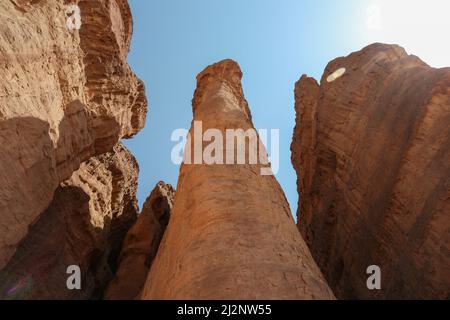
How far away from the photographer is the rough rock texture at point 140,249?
13.3 meters

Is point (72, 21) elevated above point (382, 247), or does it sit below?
above

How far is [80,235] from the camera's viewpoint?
12883 mm

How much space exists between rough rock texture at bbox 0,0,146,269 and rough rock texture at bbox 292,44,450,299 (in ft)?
26.7

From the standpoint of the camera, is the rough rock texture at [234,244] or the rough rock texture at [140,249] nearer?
the rough rock texture at [234,244]

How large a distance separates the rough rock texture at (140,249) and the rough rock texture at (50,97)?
4498 mm

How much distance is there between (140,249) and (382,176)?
9536 mm

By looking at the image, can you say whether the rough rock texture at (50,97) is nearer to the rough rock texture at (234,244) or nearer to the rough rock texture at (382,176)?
the rough rock texture at (234,244)

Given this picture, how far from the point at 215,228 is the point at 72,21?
8039mm

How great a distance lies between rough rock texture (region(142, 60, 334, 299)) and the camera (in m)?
4.34

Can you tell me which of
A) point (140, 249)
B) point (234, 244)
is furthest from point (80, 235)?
point (234, 244)

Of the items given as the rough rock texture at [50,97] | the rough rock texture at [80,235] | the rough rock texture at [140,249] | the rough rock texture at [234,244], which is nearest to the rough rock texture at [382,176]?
the rough rock texture at [234,244]

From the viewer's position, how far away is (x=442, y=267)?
8156mm
